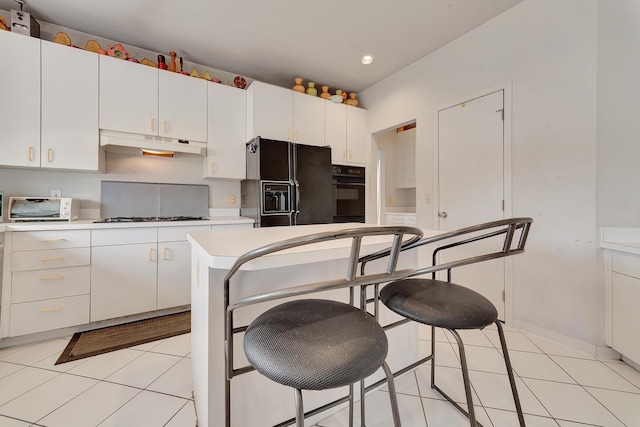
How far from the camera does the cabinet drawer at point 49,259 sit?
1.91 metres

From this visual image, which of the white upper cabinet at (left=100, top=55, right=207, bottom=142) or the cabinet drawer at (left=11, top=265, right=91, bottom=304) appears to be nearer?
the cabinet drawer at (left=11, top=265, right=91, bottom=304)

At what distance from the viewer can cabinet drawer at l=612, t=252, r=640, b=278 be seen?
1574mm

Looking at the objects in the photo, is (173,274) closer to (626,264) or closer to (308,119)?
(308,119)

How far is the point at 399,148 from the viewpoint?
4.71 m

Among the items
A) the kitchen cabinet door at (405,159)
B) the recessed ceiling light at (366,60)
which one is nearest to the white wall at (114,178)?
the recessed ceiling light at (366,60)

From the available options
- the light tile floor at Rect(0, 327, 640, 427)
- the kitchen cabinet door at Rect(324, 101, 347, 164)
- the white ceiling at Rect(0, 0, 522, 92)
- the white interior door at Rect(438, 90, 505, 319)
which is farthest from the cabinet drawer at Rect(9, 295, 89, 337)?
the white interior door at Rect(438, 90, 505, 319)

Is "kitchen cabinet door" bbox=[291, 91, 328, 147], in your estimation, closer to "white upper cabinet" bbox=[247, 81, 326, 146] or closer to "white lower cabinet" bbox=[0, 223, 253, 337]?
"white upper cabinet" bbox=[247, 81, 326, 146]

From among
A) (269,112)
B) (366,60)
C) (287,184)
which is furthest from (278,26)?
(287,184)

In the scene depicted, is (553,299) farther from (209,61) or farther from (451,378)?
(209,61)

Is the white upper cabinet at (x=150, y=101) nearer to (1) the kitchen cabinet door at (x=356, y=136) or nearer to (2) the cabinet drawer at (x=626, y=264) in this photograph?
(1) the kitchen cabinet door at (x=356, y=136)

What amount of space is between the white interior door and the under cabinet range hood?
2583mm

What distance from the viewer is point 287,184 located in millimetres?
2900

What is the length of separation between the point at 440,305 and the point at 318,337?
1.72 ft

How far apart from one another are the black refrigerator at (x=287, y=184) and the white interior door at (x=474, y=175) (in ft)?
4.23
